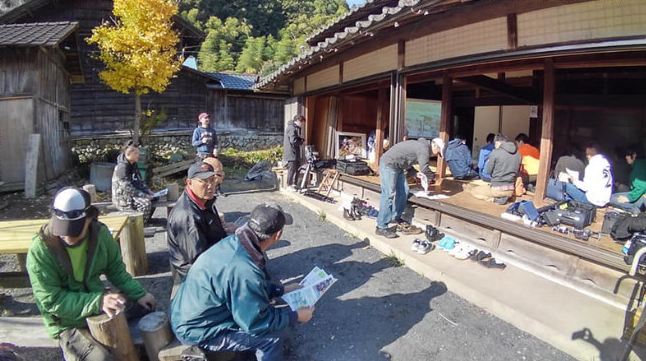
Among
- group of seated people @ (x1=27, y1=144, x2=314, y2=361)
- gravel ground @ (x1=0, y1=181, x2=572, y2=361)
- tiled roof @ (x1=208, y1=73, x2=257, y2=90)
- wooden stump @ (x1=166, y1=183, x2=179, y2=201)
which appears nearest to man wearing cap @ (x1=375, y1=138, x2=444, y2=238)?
gravel ground @ (x1=0, y1=181, x2=572, y2=361)

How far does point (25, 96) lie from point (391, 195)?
969 cm

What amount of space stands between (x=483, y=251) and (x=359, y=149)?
5928 mm

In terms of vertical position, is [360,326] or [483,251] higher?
[483,251]

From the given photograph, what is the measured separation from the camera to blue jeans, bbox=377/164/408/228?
575cm

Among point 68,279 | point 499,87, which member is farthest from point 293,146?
point 68,279

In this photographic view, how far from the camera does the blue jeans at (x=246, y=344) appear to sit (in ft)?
7.89

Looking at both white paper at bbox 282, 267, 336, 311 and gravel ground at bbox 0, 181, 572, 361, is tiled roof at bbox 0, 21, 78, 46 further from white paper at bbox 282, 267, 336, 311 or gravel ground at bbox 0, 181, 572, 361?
white paper at bbox 282, 267, 336, 311

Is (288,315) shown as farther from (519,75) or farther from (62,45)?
(62,45)

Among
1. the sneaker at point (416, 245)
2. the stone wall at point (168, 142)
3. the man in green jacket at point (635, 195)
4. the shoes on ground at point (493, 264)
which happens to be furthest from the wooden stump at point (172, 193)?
the stone wall at point (168, 142)

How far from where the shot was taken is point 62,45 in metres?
11.4

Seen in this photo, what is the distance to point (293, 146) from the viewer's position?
9.20 m

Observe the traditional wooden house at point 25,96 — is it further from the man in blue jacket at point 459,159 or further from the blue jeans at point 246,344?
the man in blue jacket at point 459,159

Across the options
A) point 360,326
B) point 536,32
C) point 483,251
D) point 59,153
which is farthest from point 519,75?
point 59,153

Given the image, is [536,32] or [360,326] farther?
[536,32]
